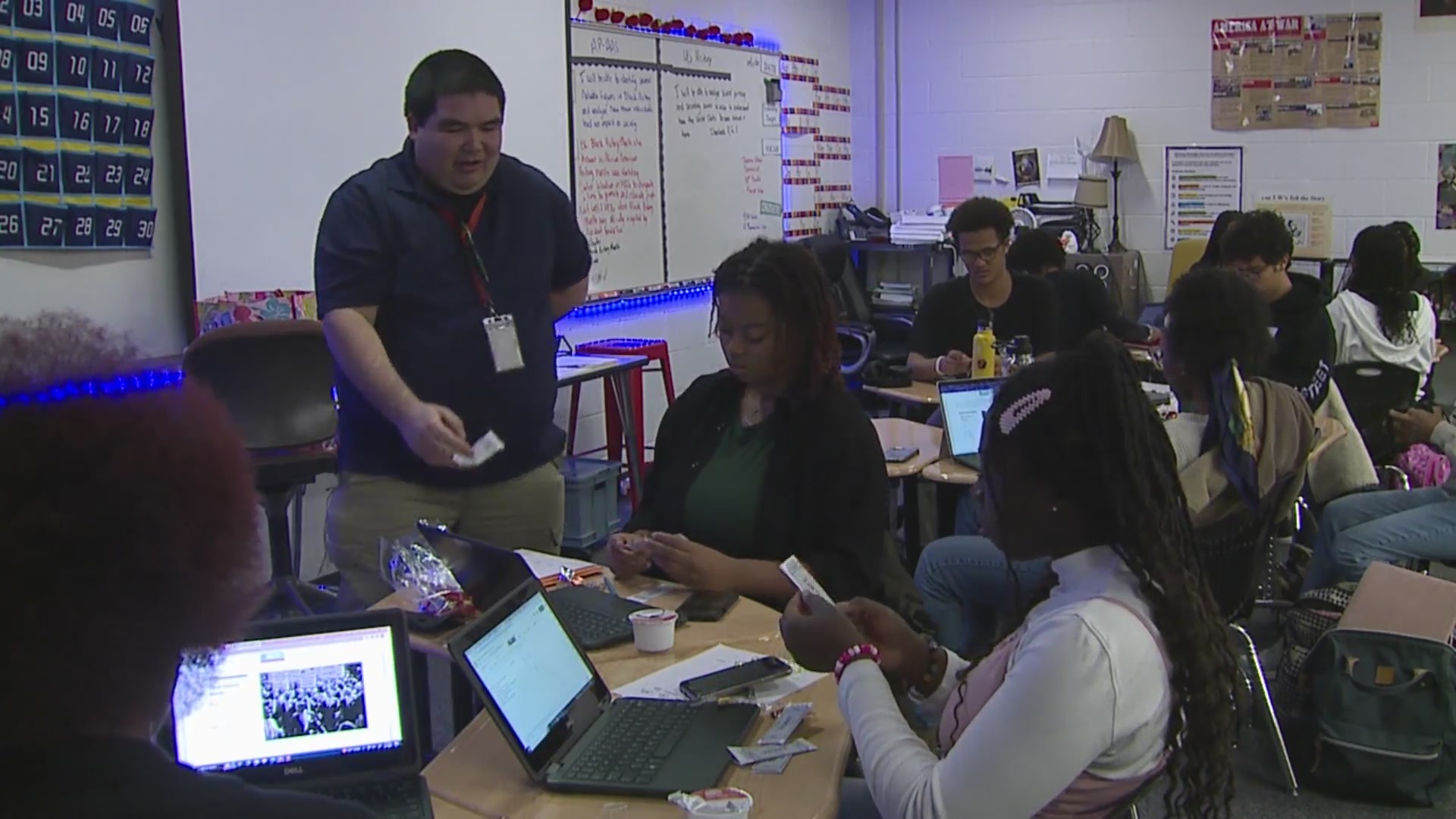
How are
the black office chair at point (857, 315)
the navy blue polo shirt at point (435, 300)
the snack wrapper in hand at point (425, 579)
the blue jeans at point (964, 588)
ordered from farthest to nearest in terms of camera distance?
the black office chair at point (857, 315)
the blue jeans at point (964, 588)
the navy blue polo shirt at point (435, 300)
the snack wrapper in hand at point (425, 579)

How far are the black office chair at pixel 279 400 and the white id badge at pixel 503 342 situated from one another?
899mm

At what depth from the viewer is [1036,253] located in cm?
508

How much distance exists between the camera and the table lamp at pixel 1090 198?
7422 mm

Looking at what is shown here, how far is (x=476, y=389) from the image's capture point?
269 centimetres

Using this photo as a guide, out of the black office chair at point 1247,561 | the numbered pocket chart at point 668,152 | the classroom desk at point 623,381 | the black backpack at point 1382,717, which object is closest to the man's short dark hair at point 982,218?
the classroom desk at point 623,381

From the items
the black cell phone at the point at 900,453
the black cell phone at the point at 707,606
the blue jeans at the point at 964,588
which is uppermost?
the black cell phone at the point at 900,453

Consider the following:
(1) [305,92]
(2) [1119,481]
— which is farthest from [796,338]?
(1) [305,92]

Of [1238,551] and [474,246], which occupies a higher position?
[474,246]

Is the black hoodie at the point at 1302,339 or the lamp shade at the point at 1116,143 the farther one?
the lamp shade at the point at 1116,143

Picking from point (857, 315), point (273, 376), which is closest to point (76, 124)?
point (273, 376)

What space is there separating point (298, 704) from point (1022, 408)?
3.14 feet

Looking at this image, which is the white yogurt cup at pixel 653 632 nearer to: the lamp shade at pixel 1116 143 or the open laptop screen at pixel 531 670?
the open laptop screen at pixel 531 670

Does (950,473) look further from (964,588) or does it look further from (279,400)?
(279,400)

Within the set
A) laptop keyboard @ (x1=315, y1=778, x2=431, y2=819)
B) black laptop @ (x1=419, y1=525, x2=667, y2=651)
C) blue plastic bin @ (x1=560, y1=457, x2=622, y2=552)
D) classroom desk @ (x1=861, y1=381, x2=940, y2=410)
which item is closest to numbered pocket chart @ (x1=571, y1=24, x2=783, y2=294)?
blue plastic bin @ (x1=560, y1=457, x2=622, y2=552)
